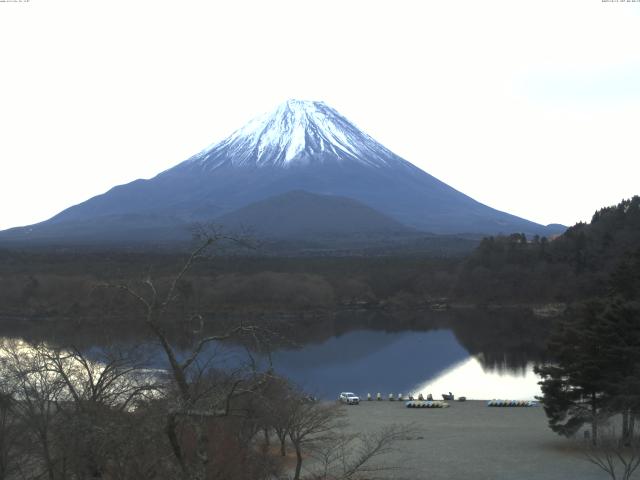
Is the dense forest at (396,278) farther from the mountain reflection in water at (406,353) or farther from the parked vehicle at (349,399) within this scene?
the parked vehicle at (349,399)

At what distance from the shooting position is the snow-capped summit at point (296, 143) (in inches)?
5694

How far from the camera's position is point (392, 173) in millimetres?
144000

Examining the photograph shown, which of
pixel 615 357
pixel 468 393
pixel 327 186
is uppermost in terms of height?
pixel 327 186

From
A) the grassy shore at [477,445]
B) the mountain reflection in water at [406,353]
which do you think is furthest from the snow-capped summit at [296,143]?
the grassy shore at [477,445]

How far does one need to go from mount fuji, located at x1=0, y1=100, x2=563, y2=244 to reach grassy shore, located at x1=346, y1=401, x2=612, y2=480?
93.3 metres

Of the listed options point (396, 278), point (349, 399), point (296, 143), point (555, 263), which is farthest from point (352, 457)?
point (296, 143)

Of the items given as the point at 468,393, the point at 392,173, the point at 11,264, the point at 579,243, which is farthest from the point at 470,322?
the point at 392,173

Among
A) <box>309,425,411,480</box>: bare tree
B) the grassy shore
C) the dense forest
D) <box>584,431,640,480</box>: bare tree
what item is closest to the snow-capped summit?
the dense forest

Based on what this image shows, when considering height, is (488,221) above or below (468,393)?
above

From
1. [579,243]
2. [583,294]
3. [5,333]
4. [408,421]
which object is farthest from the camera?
[579,243]

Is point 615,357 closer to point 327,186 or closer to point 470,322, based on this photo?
point 470,322

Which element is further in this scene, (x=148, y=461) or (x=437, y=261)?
(x=437, y=261)

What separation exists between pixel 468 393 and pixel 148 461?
18.7 m

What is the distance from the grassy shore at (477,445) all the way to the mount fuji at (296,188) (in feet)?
306
